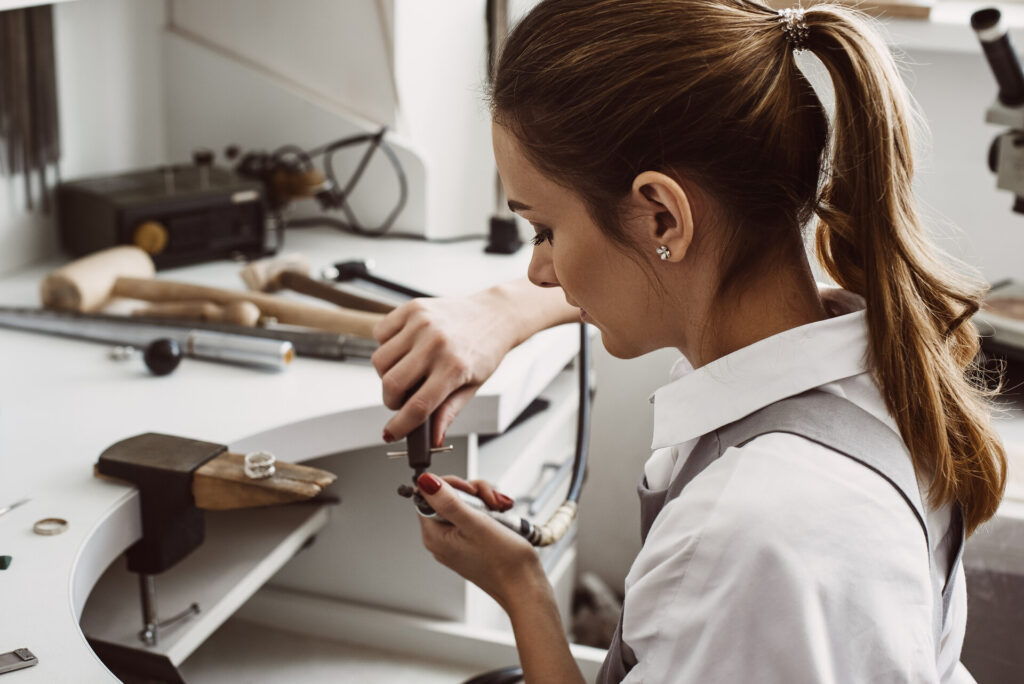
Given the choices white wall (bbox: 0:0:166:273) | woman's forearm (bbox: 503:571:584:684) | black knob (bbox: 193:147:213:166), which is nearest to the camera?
woman's forearm (bbox: 503:571:584:684)

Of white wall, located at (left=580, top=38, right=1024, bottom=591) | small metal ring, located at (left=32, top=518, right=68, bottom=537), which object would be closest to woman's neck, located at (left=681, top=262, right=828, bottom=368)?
small metal ring, located at (left=32, top=518, right=68, bottom=537)

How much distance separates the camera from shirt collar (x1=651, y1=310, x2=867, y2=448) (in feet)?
2.45

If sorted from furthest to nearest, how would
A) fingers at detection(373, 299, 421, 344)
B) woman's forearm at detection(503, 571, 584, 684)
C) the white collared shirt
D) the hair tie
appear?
1. fingers at detection(373, 299, 421, 344)
2. woman's forearm at detection(503, 571, 584, 684)
3. the hair tie
4. the white collared shirt

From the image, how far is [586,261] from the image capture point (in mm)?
814

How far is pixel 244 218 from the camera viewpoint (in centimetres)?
177

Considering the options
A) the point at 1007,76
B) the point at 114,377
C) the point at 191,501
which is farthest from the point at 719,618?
the point at 1007,76

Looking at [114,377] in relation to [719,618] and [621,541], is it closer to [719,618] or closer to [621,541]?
[719,618]

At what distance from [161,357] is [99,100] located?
0.79 m

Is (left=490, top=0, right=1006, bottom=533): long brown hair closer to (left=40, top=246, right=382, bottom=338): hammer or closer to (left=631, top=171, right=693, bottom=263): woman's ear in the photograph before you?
(left=631, top=171, right=693, bottom=263): woman's ear

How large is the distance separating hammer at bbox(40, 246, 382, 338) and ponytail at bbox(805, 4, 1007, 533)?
741 mm

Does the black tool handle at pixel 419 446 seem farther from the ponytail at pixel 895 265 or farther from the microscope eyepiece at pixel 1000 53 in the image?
the microscope eyepiece at pixel 1000 53

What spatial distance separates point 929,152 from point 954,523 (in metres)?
1.24

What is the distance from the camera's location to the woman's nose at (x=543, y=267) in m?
0.87

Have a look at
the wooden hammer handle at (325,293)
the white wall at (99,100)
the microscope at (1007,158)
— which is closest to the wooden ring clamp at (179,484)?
the wooden hammer handle at (325,293)
